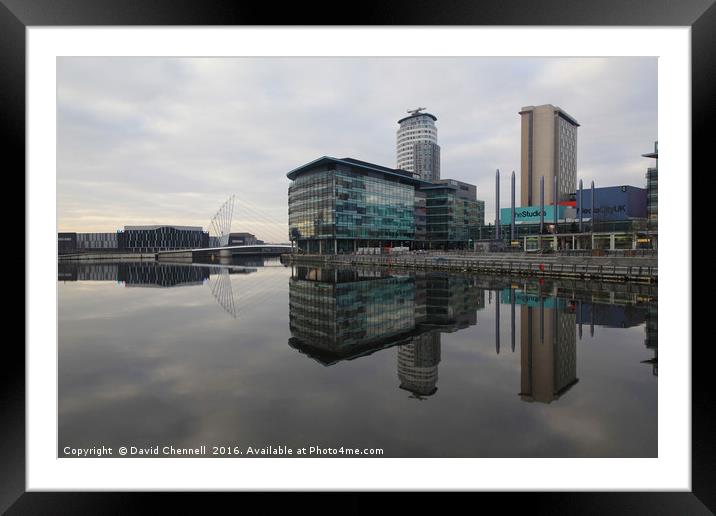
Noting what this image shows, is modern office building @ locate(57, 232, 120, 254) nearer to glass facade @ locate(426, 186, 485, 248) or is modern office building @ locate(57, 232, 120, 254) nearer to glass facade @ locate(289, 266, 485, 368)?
glass facade @ locate(426, 186, 485, 248)

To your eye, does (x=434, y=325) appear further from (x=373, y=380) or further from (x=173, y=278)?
(x=173, y=278)

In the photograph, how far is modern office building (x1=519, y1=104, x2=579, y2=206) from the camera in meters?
106

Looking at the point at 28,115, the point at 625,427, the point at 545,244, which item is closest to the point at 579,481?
the point at 625,427

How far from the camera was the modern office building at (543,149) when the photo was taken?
10587 cm

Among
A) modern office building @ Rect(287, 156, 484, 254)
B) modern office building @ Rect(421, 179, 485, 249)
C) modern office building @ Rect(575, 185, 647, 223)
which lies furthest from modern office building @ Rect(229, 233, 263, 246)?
modern office building @ Rect(575, 185, 647, 223)

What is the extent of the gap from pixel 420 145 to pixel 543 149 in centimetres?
5912

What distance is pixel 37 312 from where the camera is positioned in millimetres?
3943

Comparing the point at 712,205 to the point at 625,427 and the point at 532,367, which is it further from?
the point at 532,367

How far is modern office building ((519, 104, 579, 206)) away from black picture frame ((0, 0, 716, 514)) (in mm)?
116011

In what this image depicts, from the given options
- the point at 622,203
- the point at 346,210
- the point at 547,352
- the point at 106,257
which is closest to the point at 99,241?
the point at 106,257

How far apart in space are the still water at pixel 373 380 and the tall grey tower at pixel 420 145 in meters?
147
